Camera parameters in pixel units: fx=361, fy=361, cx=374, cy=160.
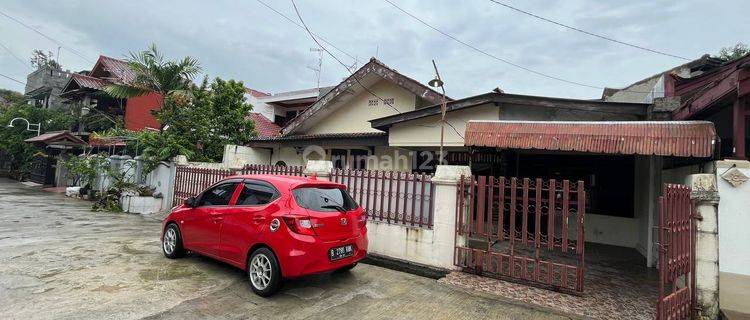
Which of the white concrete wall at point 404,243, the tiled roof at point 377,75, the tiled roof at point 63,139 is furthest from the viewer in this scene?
the tiled roof at point 63,139

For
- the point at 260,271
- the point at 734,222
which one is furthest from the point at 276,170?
the point at 734,222

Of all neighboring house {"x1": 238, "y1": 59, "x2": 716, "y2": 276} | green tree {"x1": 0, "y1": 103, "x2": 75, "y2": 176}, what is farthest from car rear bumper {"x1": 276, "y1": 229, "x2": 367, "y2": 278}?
green tree {"x1": 0, "y1": 103, "x2": 75, "y2": 176}

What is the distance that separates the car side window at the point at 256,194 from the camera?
4758mm

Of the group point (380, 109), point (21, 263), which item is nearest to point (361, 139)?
point (380, 109)

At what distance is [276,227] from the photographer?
14.5 feet

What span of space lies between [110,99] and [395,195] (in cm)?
2329

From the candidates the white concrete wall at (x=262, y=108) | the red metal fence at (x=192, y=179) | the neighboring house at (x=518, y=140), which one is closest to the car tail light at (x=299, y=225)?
the neighboring house at (x=518, y=140)

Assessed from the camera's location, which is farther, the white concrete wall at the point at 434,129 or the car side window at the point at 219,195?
the white concrete wall at the point at 434,129

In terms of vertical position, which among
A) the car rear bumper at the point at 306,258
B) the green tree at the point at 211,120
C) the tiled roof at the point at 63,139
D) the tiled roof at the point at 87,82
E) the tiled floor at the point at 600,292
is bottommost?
the tiled floor at the point at 600,292

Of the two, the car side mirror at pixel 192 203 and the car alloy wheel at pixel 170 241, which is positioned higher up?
the car side mirror at pixel 192 203

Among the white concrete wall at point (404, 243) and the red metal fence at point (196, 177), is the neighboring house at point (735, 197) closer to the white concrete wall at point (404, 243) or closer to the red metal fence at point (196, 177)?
the white concrete wall at point (404, 243)

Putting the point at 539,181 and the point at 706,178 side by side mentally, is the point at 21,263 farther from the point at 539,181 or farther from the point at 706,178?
the point at 706,178

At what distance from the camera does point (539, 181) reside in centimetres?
498

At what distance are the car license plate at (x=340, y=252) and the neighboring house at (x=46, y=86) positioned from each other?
97.4ft
